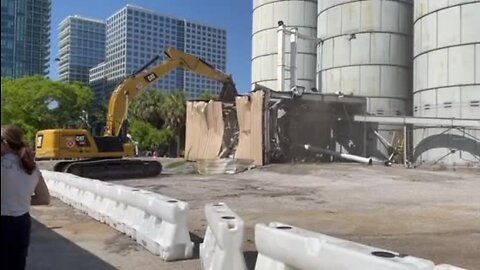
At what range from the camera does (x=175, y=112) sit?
209 feet

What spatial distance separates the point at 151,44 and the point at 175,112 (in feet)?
41.9

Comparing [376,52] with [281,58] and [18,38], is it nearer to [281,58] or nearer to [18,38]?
[281,58]

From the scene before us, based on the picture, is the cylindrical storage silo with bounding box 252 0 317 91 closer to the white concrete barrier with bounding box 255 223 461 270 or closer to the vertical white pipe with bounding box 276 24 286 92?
the vertical white pipe with bounding box 276 24 286 92

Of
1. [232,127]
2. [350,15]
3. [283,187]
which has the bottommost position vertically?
[283,187]

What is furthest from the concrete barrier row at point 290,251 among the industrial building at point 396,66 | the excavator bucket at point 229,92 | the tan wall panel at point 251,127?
the industrial building at point 396,66

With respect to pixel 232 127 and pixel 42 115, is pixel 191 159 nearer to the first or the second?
pixel 232 127

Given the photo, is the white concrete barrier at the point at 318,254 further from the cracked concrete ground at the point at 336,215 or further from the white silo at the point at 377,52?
the white silo at the point at 377,52

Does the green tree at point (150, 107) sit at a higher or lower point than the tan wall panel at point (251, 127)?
higher

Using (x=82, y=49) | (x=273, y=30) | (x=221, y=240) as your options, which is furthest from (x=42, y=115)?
(x=221, y=240)

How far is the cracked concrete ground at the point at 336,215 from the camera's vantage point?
8227mm

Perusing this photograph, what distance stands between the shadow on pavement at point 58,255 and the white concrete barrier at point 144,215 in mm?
820

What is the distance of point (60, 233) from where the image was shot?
9992 millimetres

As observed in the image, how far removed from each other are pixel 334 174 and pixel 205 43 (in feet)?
201

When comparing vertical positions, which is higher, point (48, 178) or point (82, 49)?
point (82, 49)
